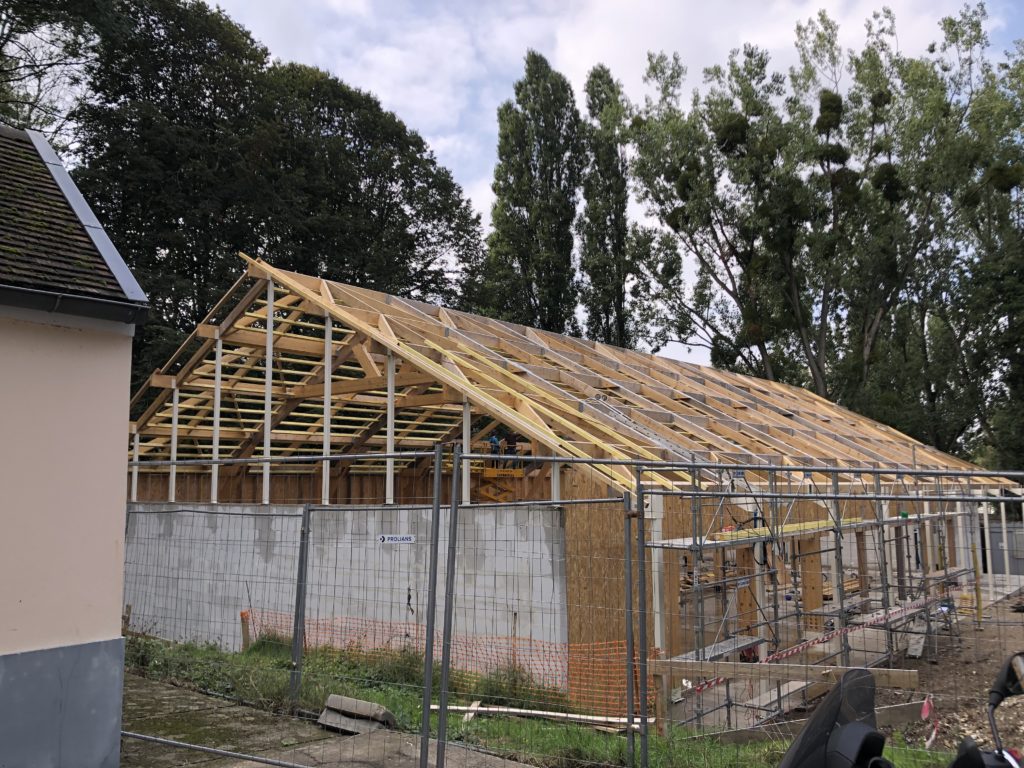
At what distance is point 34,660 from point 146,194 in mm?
21997

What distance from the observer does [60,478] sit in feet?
18.6

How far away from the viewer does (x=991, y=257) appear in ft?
98.7

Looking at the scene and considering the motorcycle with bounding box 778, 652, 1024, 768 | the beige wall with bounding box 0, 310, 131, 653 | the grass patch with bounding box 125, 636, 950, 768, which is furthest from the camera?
the beige wall with bounding box 0, 310, 131, 653

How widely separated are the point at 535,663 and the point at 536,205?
1094 inches

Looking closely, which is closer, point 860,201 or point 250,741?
point 250,741

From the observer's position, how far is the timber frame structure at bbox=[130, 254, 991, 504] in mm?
10547

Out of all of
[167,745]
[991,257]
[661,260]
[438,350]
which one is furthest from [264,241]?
[991,257]

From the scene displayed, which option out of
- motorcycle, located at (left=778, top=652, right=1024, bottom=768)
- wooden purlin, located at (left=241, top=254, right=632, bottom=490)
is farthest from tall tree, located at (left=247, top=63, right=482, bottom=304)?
motorcycle, located at (left=778, top=652, right=1024, bottom=768)

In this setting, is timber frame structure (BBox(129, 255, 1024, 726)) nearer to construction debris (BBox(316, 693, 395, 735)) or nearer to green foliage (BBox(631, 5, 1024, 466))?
construction debris (BBox(316, 693, 395, 735))

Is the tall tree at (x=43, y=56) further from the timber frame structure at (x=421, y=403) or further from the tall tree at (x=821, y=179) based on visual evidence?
the tall tree at (x=821, y=179)

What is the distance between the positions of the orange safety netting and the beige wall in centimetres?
232

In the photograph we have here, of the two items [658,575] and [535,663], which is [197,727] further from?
[658,575]

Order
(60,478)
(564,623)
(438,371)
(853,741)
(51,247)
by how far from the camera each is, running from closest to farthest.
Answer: (853,741), (60,478), (51,247), (564,623), (438,371)

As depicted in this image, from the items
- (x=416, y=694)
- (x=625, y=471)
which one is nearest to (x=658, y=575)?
(x=625, y=471)
